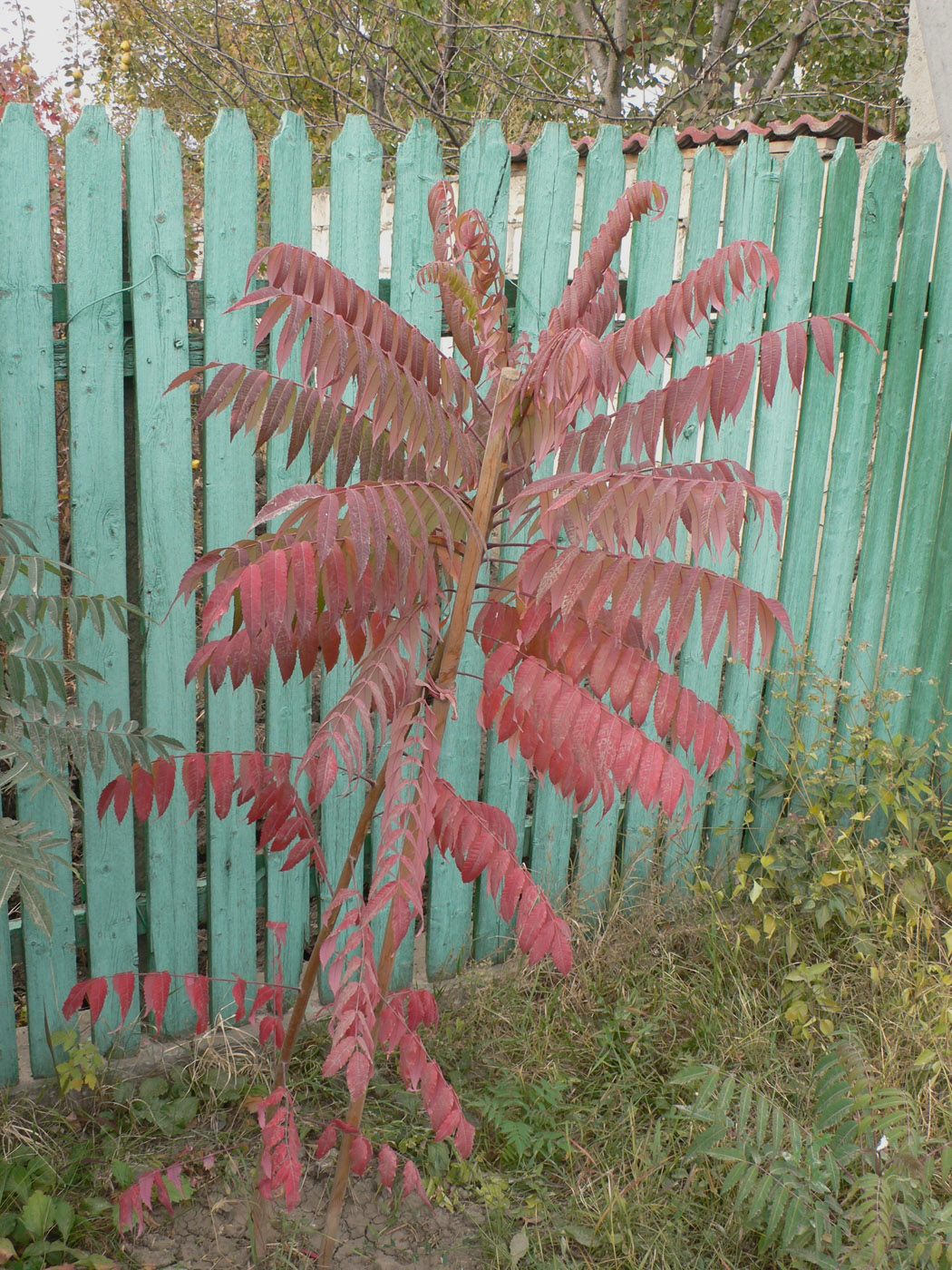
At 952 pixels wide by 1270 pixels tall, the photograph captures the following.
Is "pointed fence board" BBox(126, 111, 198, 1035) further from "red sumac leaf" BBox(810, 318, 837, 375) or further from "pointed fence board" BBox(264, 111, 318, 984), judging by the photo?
"red sumac leaf" BBox(810, 318, 837, 375)

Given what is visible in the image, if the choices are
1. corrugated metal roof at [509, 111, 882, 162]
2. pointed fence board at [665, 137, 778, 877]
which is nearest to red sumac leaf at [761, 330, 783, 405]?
pointed fence board at [665, 137, 778, 877]

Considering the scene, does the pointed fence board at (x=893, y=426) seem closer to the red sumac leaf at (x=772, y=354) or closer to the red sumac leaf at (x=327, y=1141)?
the red sumac leaf at (x=772, y=354)

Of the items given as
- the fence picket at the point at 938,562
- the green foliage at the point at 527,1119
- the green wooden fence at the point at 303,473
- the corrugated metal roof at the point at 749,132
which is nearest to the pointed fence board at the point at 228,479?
the green wooden fence at the point at 303,473

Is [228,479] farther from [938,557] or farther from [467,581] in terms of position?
[938,557]

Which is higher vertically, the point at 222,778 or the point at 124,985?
the point at 222,778

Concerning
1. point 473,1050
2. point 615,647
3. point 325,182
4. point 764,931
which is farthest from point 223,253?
point 325,182

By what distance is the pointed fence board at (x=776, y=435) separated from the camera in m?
3.12

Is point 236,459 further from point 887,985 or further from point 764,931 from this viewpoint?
point 887,985

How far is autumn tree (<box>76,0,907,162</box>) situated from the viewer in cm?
776

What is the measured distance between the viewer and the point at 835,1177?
197 centimetres

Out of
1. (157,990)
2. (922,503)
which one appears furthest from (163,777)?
(922,503)

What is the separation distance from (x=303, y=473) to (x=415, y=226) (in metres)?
0.75

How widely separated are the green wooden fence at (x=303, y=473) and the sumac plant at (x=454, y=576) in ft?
2.42

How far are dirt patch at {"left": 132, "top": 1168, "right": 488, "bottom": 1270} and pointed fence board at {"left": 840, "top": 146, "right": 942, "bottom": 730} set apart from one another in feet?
7.25
